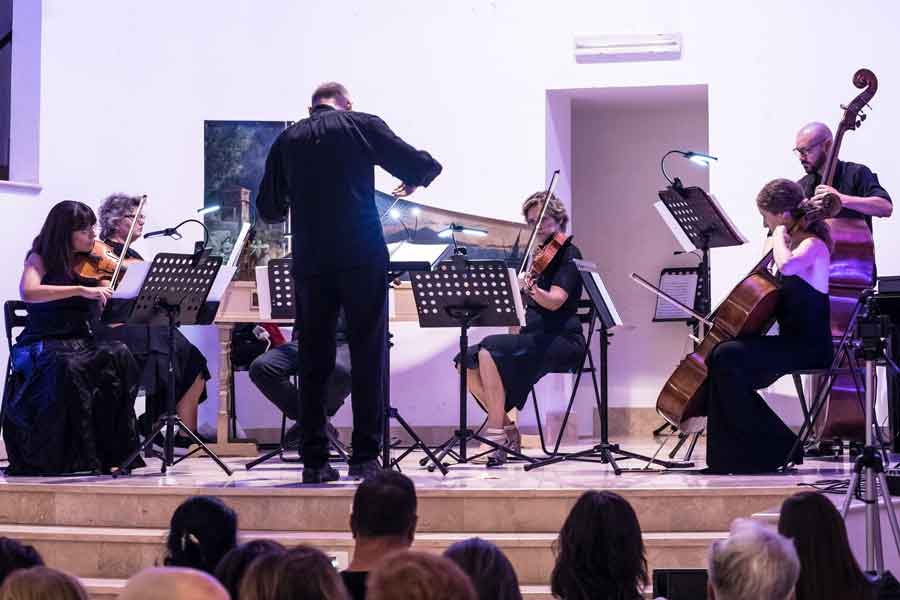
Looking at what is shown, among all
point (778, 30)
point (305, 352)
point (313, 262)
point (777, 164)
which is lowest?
point (305, 352)

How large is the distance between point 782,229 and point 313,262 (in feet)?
7.21

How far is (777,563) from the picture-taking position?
2746 mm

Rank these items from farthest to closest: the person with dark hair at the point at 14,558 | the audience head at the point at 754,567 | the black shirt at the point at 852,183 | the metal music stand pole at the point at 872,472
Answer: the black shirt at the point at 852,183, the metal music stand pole at the point at 872,472, the person with dark hair at the point at 14,558, the audience head at the point at 754,567

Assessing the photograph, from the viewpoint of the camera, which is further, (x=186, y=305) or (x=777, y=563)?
(x=186, y=305)

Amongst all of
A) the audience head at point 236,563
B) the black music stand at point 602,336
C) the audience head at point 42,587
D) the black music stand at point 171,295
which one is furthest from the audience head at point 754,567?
the black music stand at point 171,295

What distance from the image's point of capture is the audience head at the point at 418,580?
1969 millimetres

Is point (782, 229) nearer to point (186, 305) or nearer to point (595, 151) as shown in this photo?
point (186, 305)

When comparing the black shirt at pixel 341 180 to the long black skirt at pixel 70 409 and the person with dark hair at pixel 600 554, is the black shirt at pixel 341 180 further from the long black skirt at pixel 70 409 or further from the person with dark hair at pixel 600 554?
the person with dark hair at pixel 600 554

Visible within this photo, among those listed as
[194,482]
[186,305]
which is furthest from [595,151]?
[194,482]

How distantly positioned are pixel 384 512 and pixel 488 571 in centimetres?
58

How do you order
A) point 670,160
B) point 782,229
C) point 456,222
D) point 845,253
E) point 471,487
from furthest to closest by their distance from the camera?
point 670,160
point 456,222
point 845,253
point 782,229
point 471,487

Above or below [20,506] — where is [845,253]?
above

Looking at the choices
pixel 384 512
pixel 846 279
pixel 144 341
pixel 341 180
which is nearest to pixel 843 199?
pixel 846 279

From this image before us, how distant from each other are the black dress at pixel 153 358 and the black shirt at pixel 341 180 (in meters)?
2.14
